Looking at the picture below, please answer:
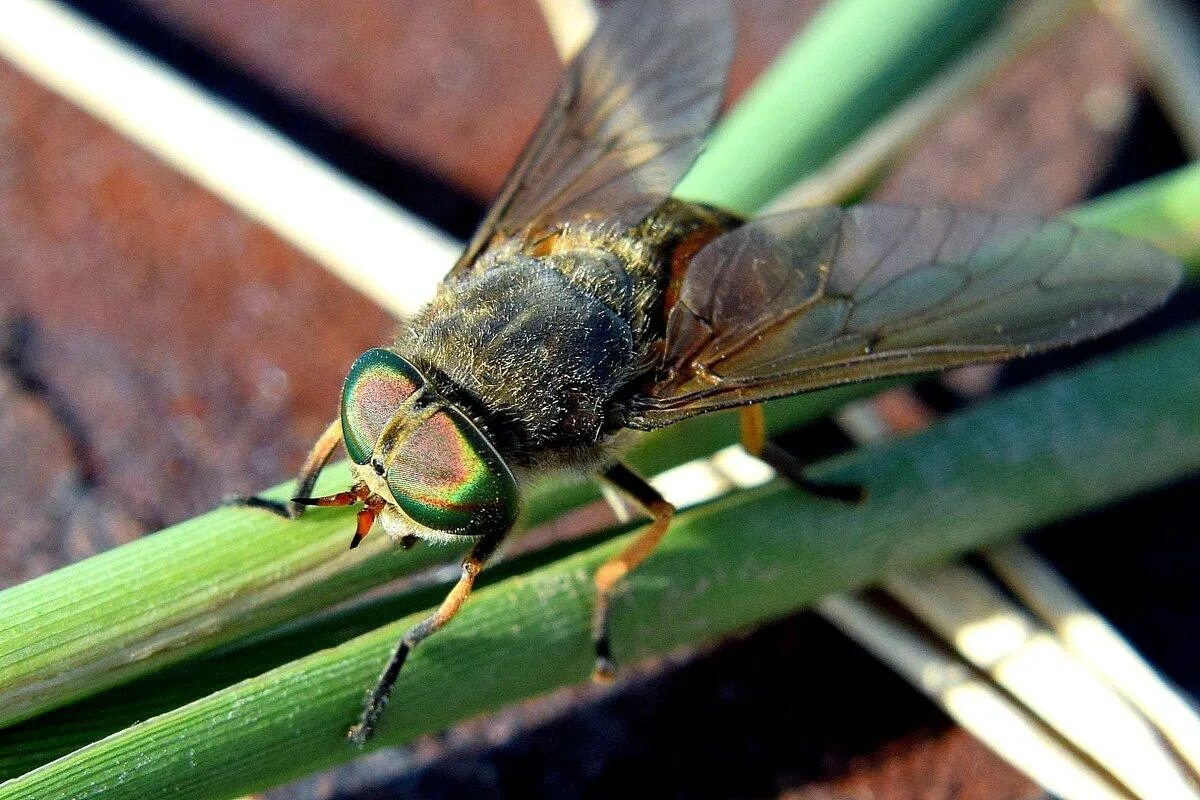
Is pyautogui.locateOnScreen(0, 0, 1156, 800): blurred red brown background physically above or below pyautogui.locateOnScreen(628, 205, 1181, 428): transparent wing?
below

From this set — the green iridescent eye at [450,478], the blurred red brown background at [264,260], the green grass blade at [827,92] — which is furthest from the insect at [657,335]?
the blurred red brown background at [264,260]

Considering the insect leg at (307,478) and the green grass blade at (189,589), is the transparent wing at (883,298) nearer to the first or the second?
the green grass blade at (189,589)

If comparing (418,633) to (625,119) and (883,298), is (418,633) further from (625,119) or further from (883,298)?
(625,119)

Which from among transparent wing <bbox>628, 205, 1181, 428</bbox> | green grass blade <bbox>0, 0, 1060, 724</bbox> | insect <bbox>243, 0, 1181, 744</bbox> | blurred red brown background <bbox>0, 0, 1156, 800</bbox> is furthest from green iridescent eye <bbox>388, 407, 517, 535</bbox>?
blurred red brown background <bbox>0, 0, 1156, 800</bbox>

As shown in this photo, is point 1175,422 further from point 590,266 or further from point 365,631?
point 365,631

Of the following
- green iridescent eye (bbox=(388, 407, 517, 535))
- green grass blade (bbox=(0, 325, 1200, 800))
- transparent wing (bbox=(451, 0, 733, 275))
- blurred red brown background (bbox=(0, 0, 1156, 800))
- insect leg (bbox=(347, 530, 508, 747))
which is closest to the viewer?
green grass blade (bbox=(0, 325, 1200, 800))

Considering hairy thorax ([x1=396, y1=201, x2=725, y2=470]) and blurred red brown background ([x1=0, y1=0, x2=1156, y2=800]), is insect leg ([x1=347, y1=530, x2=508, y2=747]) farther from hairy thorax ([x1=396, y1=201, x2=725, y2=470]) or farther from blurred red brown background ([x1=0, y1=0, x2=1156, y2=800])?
blurred red brown background ([x1=0, y1=0, x2=1156, y2=800])

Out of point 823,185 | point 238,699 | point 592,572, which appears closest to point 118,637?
point 238,699
